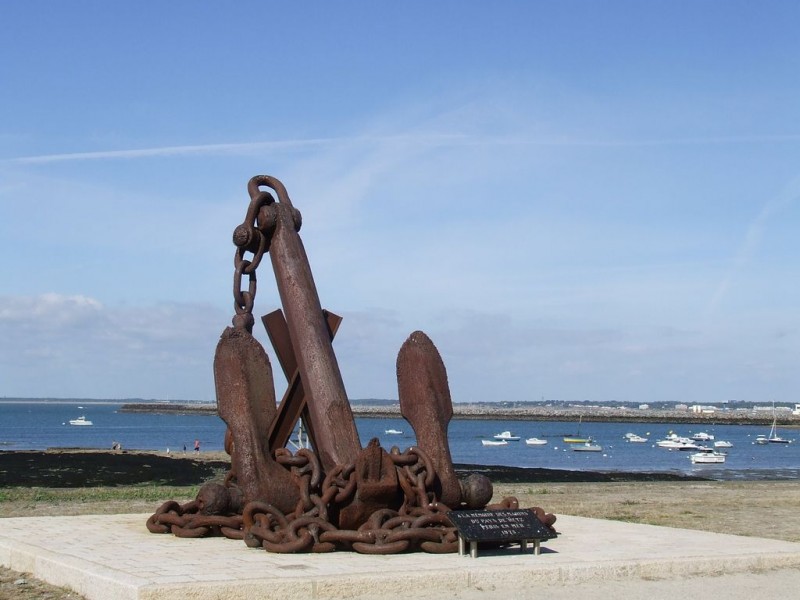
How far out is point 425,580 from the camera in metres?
5.78

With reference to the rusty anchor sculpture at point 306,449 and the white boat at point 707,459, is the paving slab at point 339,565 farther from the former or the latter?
the white boat at point 707,459

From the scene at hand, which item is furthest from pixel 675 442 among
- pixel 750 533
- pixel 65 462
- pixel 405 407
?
pixel 405 407

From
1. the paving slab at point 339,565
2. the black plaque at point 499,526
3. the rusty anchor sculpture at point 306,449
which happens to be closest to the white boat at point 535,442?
the paving slab at point 339,565

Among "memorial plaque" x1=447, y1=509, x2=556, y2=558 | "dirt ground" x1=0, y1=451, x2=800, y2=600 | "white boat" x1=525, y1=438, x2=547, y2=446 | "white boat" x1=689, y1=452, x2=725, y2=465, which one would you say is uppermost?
"white boat" x1=525, y1=438, x2=547, y2=446

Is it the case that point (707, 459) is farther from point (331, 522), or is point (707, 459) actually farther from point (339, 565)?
point (339, 565)

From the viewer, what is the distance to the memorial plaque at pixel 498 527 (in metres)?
6.57

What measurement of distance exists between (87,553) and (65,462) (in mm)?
28924

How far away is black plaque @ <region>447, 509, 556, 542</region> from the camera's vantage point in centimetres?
659

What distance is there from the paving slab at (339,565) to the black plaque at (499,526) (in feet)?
0.44

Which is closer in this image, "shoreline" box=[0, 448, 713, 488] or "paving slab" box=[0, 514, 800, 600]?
"paving slab" box=[0, 514, 800, 600]

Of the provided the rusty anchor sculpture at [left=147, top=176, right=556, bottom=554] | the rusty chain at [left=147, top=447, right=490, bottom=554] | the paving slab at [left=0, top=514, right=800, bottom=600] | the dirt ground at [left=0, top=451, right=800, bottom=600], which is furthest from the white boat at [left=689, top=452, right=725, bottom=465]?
the rusty chain at [left=147, top=447, right=490, bottom=554]

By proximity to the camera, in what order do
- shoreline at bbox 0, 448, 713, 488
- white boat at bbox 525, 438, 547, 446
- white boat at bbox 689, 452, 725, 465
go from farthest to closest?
white boat at bbox 525, 438, 547, 446 < white boat at bbox 689, 452, 725, 465 < shoreline at bbox 0, 448, 713, 488

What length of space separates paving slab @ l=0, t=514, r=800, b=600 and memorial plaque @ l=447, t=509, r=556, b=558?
120 mm

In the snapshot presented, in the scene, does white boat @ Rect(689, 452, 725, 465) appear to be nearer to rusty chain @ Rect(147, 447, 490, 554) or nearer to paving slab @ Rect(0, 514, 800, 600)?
paving slab @ Rect(0, 514, 800, 600)
